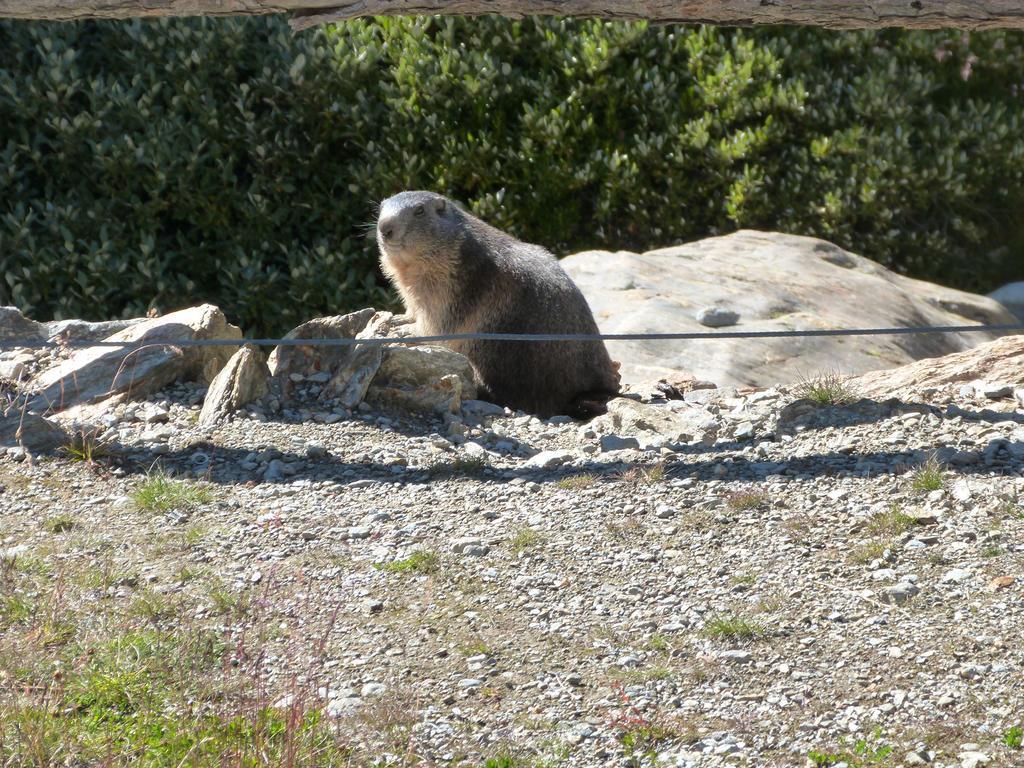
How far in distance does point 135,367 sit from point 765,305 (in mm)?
5122

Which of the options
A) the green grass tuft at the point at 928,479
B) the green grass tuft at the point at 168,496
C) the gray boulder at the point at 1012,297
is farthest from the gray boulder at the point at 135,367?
the gray boulder at the point at 1012,297

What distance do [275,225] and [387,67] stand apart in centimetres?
190

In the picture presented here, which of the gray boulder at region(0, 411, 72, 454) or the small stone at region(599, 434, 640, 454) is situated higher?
the gray boulder at region(0, 411, 72, 454)

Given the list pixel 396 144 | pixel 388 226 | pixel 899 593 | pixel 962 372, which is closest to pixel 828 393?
pixel 962 372

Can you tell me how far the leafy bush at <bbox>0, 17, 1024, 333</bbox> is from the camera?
36.9 feet

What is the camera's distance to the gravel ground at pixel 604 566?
3914mm

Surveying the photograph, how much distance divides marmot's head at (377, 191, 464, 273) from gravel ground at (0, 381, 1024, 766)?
2.37 meters

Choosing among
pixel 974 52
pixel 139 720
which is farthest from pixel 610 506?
pixel 974 52

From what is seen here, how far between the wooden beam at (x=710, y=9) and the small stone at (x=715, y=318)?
3483mm

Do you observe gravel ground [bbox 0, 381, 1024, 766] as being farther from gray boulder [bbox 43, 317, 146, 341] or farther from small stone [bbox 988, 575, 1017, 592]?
gray boulder [bbox 43, 317, 146, 341]

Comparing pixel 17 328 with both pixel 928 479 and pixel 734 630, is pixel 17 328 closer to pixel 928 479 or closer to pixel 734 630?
pixel 734 630

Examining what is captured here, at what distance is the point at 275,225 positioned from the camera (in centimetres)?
1161

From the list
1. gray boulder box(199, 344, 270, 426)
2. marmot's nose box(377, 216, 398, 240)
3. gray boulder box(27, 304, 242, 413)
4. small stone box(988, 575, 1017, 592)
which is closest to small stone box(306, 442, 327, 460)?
gray boulder box(199, 344, 270, 426)

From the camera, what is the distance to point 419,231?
8844 millimetres
